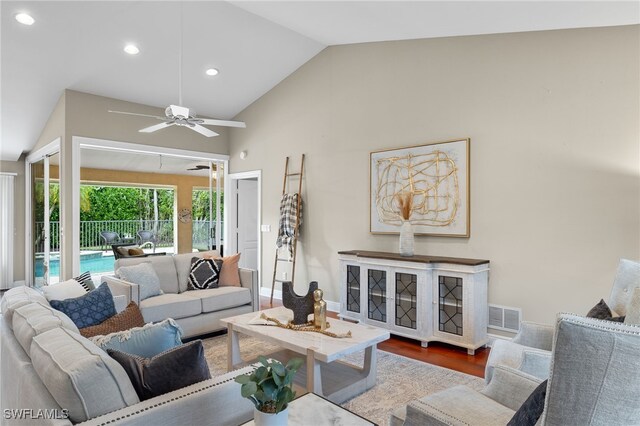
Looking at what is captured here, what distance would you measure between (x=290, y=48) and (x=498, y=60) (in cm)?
267

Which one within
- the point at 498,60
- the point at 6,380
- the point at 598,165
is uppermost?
the point at 498,60

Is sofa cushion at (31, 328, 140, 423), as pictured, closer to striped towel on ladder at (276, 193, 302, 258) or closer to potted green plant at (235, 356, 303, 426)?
potted green plant at (235, 356, 303, 426)

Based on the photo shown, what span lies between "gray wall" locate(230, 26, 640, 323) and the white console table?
0.37m

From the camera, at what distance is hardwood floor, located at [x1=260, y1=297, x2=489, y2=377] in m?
3.38

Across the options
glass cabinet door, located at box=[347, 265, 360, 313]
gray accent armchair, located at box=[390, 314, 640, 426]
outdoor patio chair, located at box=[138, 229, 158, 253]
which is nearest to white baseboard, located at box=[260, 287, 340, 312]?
glass cabinet door, located at box=[347, 265, 360, 313]

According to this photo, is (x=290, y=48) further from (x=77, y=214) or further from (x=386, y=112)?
(x=77, y=214)

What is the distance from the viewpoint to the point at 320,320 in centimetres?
288

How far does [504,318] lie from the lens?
3.78 meters

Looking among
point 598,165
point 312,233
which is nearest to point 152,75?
point 312,233

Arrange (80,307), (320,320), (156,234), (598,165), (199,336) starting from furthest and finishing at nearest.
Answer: (156,234) < (199,336) < (598,165) < (320,320) < (80,307)

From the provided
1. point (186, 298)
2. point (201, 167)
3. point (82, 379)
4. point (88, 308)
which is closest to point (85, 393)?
point (82, 379)

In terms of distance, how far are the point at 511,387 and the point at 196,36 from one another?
182 inches

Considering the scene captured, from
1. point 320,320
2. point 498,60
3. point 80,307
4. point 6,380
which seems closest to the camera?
point 6,380

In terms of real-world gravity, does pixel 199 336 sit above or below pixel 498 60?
below
